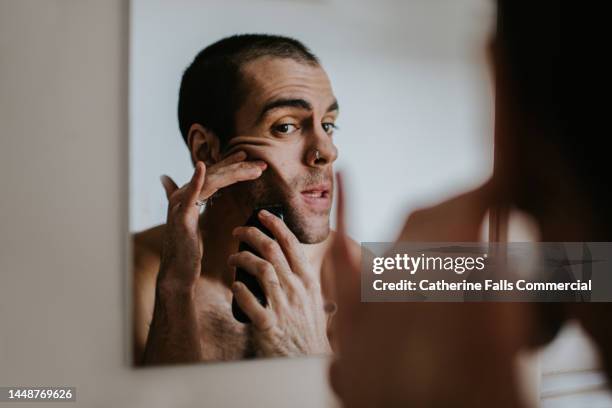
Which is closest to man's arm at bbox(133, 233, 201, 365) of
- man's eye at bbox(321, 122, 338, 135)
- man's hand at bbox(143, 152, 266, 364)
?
man's hand at bbox(143, 152, 266, 364)

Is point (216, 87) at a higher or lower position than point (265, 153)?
higher

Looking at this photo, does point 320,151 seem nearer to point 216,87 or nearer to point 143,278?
point 216,87

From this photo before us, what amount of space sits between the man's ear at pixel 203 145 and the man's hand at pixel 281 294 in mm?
185

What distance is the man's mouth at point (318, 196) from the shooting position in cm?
112

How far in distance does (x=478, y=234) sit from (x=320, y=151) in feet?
1.68

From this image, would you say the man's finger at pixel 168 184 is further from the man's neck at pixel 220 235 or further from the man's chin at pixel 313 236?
the man's chin at pixel 313 236

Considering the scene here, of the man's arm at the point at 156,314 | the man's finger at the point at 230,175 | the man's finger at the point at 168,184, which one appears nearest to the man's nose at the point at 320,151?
the man's finger at the point at 230,175

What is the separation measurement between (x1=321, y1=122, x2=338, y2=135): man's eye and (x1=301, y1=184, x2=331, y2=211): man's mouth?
139mm

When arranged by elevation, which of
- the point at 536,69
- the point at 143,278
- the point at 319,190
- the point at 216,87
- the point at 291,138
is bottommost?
the point at 143,278

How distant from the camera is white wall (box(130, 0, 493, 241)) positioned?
1054 mm

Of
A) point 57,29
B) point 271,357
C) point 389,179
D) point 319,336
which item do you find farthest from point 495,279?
point 57,29

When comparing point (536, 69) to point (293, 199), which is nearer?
point (293, 199)

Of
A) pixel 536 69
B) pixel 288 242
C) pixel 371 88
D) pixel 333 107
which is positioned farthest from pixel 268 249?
pixel 536 69

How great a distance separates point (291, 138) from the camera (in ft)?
3.63
